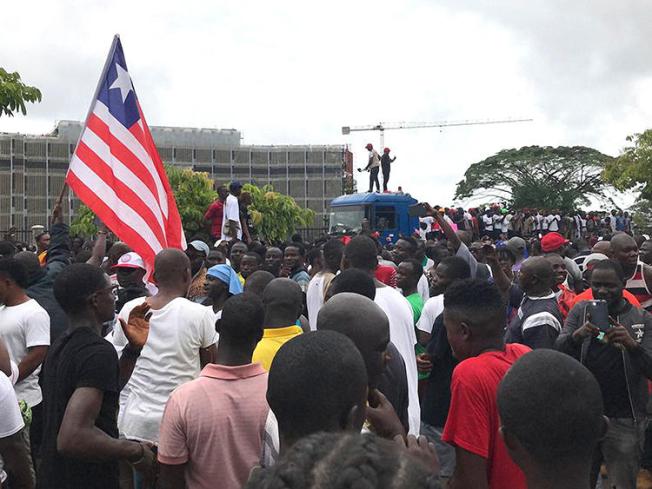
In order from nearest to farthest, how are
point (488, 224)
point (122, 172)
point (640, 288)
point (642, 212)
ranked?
1. point (640, 288)
2. point (122, 172)
3. point (488, 224)
4. point (642, 212)

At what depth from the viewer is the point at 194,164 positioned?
272ft

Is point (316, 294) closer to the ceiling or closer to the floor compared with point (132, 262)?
closer to the floor

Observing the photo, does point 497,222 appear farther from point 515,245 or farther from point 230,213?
point 515,245

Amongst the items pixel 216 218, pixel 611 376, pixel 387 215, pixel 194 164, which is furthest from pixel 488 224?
pixel 194 164

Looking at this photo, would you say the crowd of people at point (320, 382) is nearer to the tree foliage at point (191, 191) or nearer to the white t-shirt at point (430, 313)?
the white t-shirt at point (430, 313)

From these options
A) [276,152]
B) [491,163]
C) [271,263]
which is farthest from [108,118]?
[276,152]

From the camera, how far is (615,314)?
5.11 metres

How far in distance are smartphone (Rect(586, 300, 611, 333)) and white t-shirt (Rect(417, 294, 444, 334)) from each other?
142 cm

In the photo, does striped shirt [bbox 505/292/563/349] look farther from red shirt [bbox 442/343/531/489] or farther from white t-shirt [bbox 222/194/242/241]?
white t-shirt [bbox 222/194/242/241]

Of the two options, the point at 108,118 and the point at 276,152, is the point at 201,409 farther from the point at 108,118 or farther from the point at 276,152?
the point at 276,152

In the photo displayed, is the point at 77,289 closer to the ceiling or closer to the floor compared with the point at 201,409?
closer to the ceiling

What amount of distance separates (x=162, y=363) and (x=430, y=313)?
7.27ft

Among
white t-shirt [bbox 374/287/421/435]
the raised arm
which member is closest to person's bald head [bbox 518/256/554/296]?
white t-shirt [bbox 374/287/421/435]

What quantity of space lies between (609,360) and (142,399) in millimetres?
2712
